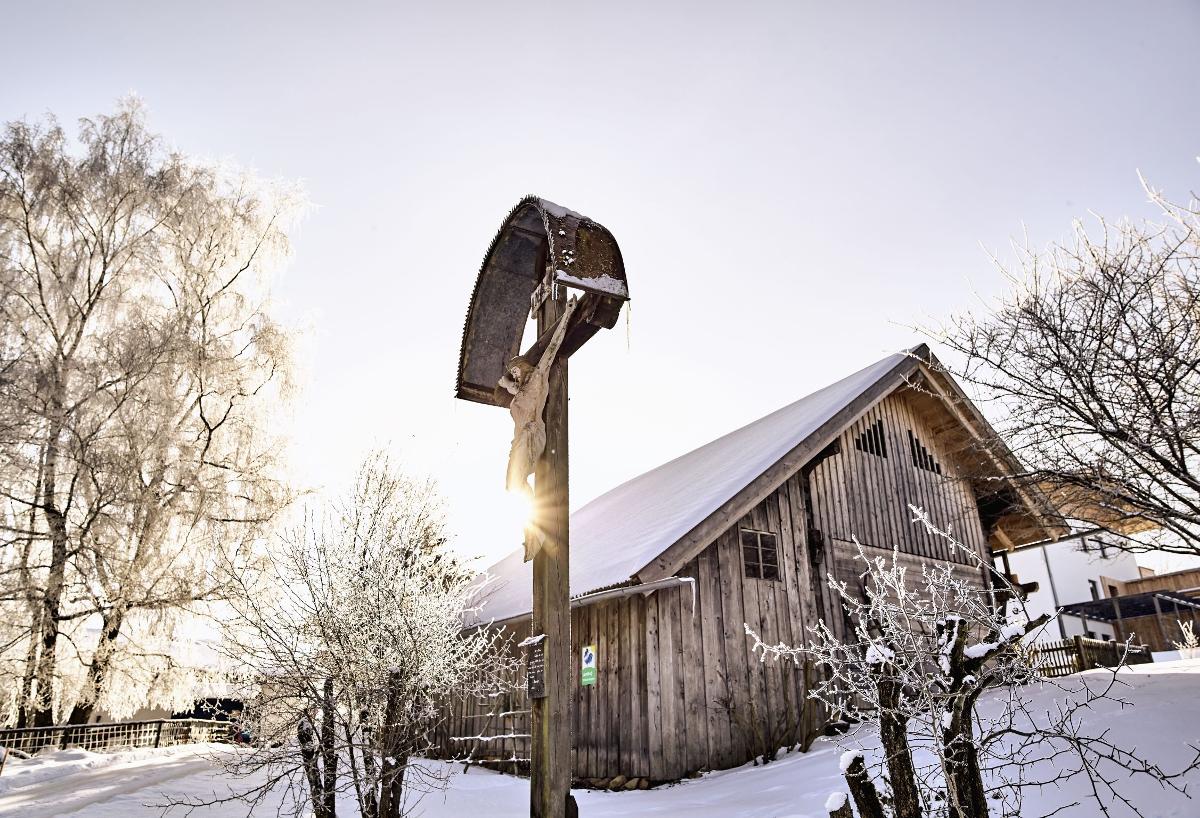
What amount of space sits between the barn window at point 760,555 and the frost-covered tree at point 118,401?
9.55 meters

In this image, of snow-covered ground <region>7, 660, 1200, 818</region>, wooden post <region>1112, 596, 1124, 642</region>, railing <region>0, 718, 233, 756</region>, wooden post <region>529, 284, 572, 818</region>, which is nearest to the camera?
wooden post <region>529, 284, 572, 818</region>

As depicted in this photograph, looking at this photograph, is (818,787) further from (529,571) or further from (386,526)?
(529,571)

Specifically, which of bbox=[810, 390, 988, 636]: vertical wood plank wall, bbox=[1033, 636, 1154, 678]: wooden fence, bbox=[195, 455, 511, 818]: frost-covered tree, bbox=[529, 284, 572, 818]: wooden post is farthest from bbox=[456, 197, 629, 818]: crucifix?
bbox=[1033, 636, 1154, 678]: wooden fence

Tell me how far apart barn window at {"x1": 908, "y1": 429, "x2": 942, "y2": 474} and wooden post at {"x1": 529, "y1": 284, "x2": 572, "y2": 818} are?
1179 cm

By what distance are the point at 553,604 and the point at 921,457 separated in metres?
12.6

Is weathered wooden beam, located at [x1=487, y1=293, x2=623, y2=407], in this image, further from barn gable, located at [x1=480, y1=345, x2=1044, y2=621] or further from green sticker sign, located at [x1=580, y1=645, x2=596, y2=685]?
green sticker sign, located at [x1=580, y1=645, x2=596, y2=685]

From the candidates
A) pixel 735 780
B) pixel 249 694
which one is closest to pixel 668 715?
pixel 735 780

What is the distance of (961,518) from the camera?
49.5 feet

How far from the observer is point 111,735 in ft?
52.4

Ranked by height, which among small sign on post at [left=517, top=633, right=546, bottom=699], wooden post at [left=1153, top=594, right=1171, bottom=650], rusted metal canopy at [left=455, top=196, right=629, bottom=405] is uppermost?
rusted metal canopy at [left=455, top=196, right=629, bottom=405]

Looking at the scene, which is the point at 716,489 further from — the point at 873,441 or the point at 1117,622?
the point at 1117,622

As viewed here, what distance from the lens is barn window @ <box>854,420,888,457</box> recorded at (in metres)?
13.9

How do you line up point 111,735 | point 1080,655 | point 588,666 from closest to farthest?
point 588,666 → point 1080,655 → point 111,735

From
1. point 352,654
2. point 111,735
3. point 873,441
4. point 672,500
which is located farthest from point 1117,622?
point 111,735
